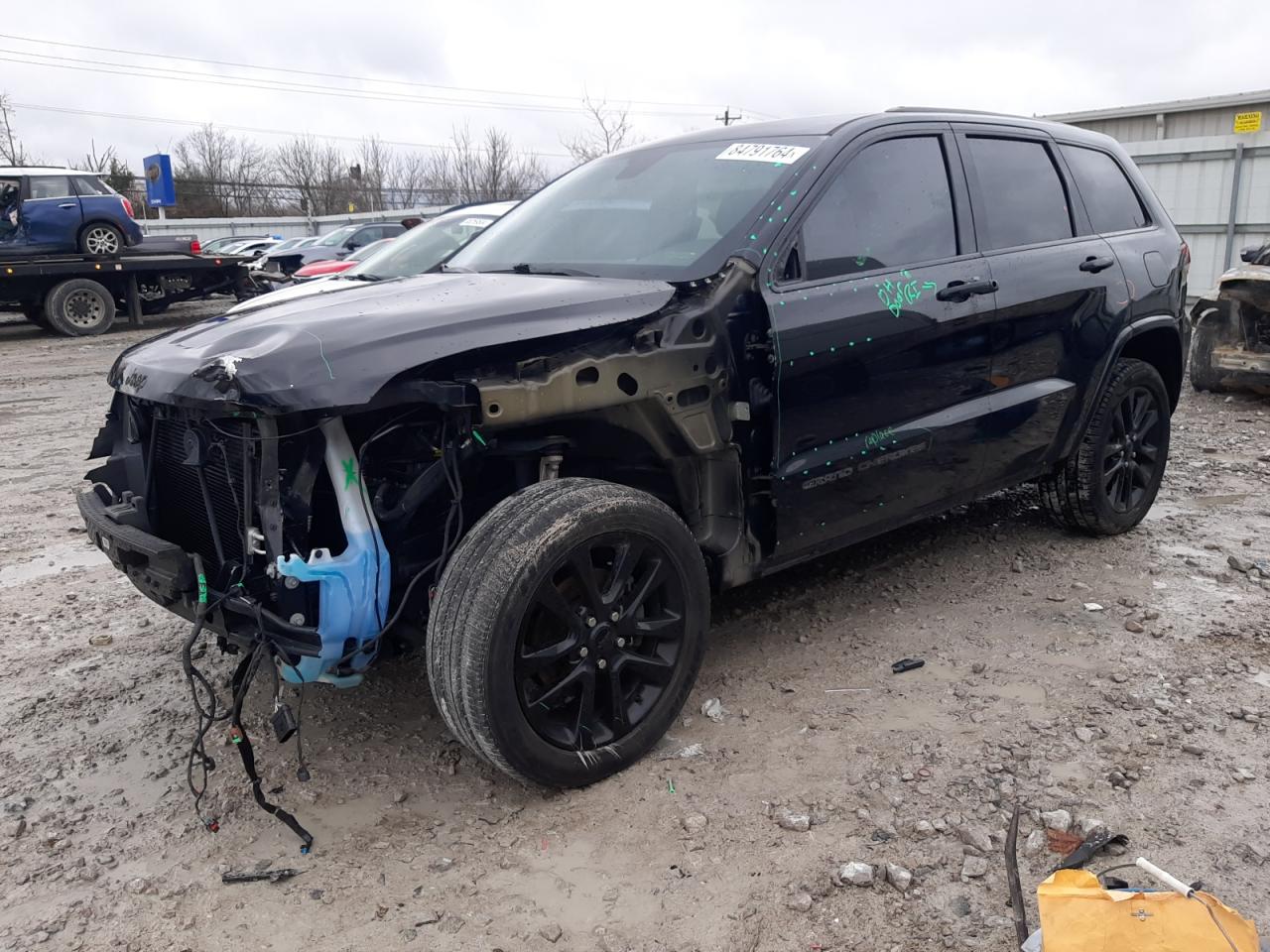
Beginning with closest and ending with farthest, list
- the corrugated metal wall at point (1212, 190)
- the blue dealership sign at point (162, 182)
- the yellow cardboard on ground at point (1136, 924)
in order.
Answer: the yellow cardboard on ground at point (1136, 924) → the corrugated metal wall at point (1212, 190) → the blue dealership sign at point (162, 182)

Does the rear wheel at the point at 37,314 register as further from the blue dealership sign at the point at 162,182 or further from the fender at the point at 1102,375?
the fender at the point at 1102,375

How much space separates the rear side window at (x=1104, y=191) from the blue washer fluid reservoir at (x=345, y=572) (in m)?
3.47

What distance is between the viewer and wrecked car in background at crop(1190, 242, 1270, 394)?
26.2 feet

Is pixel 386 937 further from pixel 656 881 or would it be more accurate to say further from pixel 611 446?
pixel 611 446

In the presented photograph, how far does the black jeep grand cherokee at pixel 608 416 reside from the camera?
255 cm

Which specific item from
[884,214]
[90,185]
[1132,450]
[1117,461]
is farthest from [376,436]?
[90,185]

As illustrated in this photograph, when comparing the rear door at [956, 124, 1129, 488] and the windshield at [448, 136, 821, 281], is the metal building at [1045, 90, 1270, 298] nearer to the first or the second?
the rear door at [956, 124, 1129, 488]

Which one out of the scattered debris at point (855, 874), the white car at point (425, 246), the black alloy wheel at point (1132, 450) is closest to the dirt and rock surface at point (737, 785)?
the scattered debris at point (855, 874)

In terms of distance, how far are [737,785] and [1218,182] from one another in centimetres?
1319

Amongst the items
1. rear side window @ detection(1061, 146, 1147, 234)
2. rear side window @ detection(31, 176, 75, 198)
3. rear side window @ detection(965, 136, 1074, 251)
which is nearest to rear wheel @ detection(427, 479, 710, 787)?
rear side window @ detection(965, 136, 1074, 251)

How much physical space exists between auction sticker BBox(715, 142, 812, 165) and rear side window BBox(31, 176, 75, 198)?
14.4 metres

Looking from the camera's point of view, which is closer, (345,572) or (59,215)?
(345,572)

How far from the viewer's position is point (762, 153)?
3498 mm

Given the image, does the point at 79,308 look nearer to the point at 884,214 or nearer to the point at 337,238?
the point at 337,238
